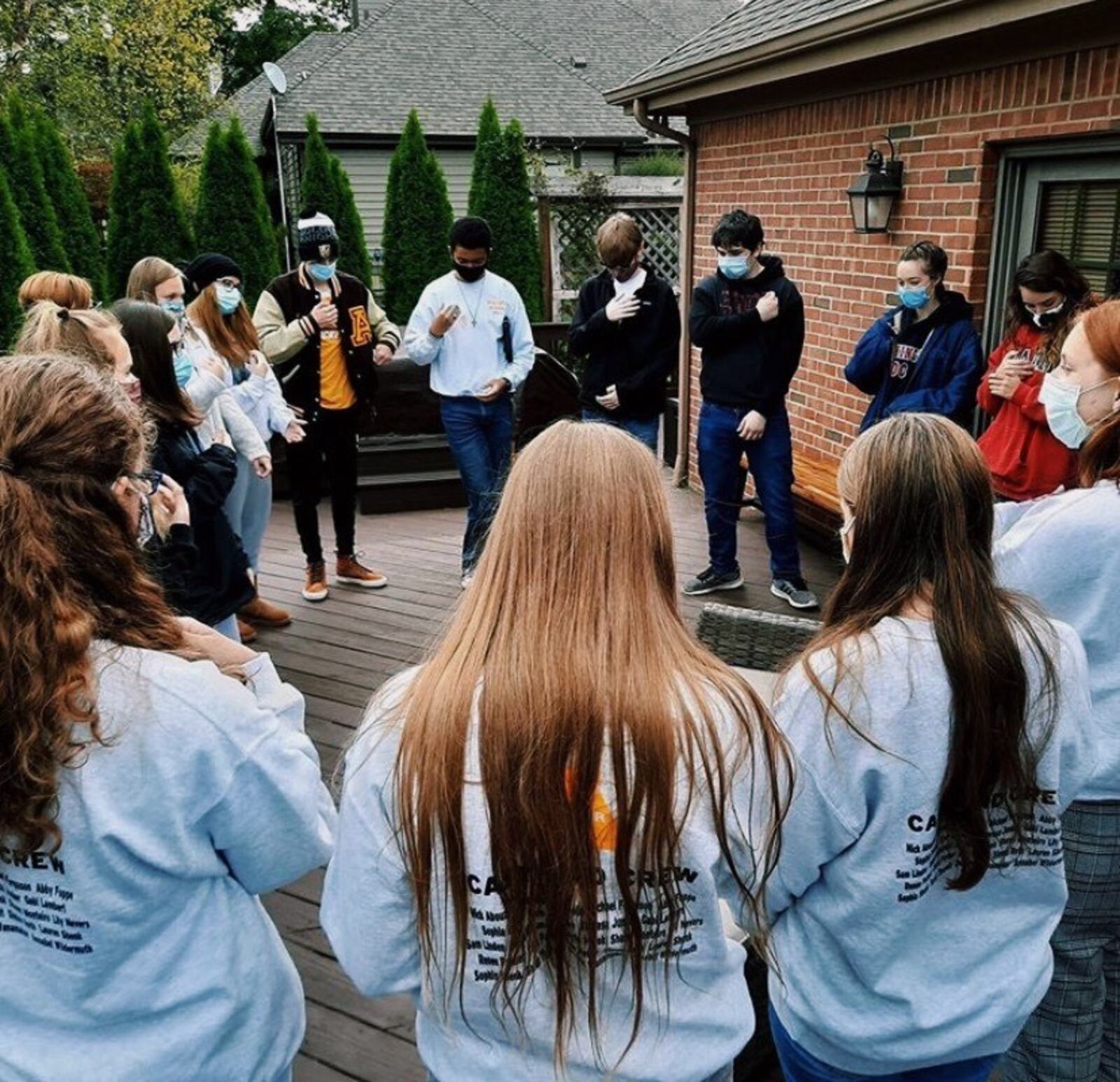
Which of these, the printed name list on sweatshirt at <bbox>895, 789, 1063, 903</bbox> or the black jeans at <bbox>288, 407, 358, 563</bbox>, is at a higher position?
the printed name list on sweatshirt at <bbox>895, 789, 1063, 903</bbox>

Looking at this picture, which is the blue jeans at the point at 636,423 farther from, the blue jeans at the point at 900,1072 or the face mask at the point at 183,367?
the blue jeans at the point at 900,1072

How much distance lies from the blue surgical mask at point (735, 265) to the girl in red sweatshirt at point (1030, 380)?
125 cm

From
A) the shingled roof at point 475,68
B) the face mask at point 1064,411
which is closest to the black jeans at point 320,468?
the face mask at point 1064,411

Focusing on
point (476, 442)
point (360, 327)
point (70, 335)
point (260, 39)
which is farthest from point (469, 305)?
point (260, 39)

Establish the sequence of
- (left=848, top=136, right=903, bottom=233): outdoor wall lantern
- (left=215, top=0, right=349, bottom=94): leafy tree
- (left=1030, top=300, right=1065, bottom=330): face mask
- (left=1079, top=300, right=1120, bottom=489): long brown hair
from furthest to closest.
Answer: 1. (left=215, top=0, right=349, bottom=94): leafy tree
2. (left=848, top=136, right=903, bottom=233): outdoor wall lantern
3. (left=1030, top=300, right=1065, bottom=330): face mask
4. (left=1079, top=300, right=1120, bottom=489): long brown hair

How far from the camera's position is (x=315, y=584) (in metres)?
5.36

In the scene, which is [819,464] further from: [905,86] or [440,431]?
[440,431]

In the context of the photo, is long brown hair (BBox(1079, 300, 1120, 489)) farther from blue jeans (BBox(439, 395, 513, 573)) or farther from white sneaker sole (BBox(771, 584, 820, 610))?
blue jeans (BBox(439, 395, 513, 573))

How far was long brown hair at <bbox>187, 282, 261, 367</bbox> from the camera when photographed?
4520 mm

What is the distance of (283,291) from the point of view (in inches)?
201

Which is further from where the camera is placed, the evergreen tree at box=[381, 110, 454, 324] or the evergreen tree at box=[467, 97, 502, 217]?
the evergreen tree at box=[381, 110, 454, 324]

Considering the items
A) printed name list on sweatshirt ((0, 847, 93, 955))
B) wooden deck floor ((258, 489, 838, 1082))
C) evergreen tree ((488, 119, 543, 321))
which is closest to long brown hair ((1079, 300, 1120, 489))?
wooden deck floor ((258, 489, 838, 1082))

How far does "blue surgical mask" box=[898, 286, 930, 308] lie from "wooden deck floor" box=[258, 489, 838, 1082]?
1.34 meters

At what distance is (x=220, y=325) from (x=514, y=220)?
8.80 m
